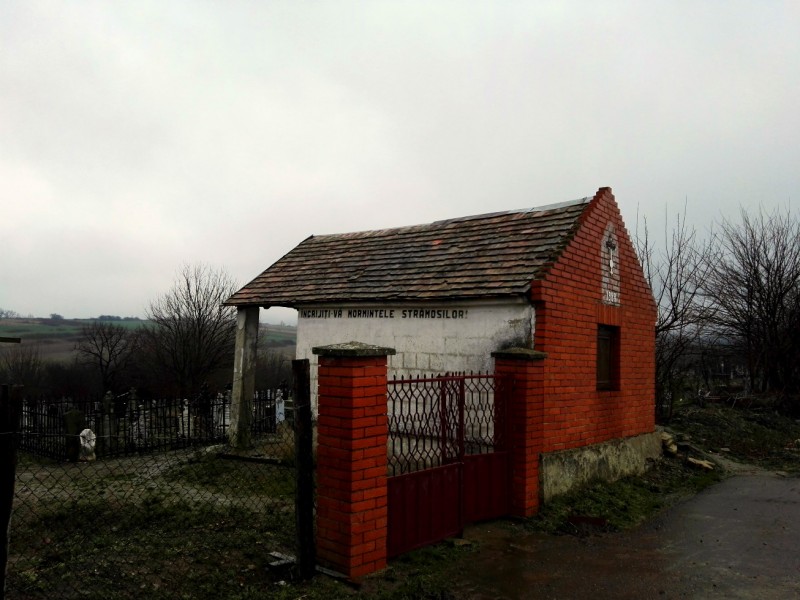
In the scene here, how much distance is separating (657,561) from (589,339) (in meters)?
3.54

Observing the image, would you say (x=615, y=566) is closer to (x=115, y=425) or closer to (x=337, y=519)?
(x=337, y=519)

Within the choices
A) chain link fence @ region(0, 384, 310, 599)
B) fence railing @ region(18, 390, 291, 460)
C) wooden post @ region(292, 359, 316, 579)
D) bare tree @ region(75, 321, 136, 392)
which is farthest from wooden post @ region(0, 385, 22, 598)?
bare tree @ region(75, 321, 136, 392)

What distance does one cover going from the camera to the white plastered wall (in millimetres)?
7996

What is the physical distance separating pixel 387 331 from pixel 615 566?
4.89 meters

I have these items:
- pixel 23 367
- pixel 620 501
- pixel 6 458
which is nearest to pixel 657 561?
pixel 620 501

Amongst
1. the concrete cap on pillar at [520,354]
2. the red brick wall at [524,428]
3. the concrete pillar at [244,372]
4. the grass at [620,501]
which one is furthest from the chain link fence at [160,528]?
the grass at [620,501]

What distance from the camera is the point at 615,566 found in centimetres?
585

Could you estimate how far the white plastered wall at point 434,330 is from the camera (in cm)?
800

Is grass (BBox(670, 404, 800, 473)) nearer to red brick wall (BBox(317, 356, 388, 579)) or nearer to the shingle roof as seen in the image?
the shingle roof

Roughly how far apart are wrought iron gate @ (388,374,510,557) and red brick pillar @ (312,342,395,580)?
226 millimetres

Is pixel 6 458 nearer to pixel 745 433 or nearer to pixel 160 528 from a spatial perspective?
pixel 160 528

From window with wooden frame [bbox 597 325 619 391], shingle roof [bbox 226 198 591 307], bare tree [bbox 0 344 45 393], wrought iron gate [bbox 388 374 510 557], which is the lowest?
bare tree [bbox 0 344 45 393]

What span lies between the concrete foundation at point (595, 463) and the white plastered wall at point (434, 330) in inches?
63.2

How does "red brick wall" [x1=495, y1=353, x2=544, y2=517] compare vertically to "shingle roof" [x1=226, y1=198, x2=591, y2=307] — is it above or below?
below
